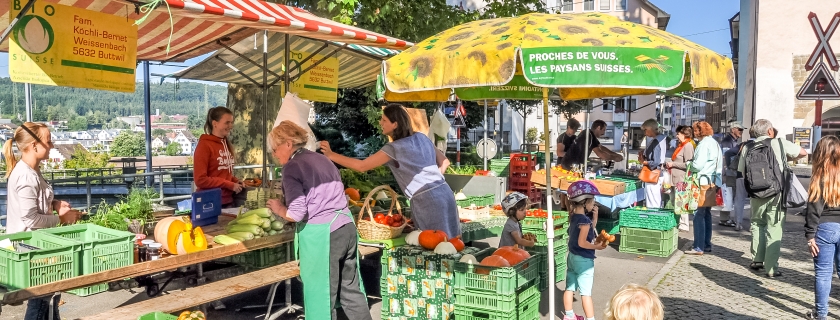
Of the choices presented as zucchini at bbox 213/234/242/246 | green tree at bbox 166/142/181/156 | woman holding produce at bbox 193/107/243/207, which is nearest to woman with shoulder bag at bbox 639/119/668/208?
woman holding produce at bbox 193/107/243/207

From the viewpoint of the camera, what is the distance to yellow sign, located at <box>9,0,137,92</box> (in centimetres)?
445

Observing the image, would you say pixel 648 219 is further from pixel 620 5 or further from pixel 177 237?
pixel 620 5

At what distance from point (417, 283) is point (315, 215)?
3.53 feet

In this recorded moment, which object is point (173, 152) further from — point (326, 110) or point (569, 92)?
point (569, 92)

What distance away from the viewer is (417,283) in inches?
203

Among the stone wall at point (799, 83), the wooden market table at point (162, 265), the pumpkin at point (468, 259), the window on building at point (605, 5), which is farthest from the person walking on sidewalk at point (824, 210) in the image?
the window on building at point (605, 5)

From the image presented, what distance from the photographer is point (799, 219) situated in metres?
12.8

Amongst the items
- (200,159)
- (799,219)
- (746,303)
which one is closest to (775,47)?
(799,219)

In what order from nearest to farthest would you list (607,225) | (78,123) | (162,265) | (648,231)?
(162,265) < (648,231) < (607,225) < (78,123)

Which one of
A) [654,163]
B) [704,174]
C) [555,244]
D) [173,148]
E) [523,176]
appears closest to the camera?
[555,244]

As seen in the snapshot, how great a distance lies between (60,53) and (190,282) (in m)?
2.12

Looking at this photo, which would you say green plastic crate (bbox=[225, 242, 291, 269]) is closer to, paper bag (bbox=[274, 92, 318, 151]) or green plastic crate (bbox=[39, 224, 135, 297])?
paper bag (bbox=[274, 92, 318, 151])

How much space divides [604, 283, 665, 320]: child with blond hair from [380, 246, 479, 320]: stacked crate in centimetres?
209

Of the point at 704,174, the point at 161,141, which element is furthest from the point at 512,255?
the point at 161,141
